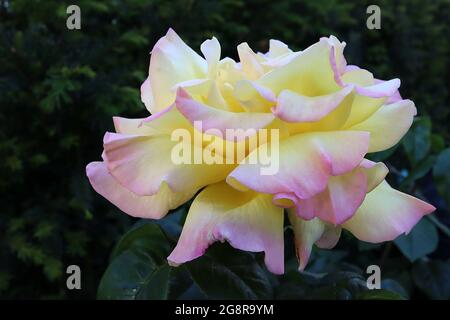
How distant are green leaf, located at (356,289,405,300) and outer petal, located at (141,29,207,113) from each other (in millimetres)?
257

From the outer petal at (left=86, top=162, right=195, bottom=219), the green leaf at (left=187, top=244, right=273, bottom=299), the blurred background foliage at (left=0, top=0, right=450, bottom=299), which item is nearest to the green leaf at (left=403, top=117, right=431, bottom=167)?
the blurred background foliage at (left=0, top=0, right=450, bottom=299)

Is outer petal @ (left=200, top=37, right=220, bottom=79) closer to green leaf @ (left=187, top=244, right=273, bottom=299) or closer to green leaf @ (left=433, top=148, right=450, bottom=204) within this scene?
green leaf @ (left=187, top=244, right=273, bottom=299)

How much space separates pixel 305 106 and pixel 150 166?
0.36 feet

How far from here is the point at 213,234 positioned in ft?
1.10

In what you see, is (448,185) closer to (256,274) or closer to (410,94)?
(256,274)

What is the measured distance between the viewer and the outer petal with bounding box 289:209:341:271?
1.20 feet

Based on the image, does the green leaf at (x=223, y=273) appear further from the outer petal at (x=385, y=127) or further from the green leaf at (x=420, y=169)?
the green leaf at (x=420, y=169)

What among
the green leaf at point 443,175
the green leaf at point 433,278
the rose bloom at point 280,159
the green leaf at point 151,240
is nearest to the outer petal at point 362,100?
the rose bloom at point 280,159

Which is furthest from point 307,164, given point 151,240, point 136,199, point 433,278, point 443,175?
point 433,278

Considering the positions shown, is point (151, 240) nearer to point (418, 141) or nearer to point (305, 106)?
point (305, 106)

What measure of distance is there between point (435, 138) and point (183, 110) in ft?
1.96

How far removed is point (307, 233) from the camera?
368 millimetres

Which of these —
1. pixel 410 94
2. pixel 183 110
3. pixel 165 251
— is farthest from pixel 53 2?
pixel 410 94

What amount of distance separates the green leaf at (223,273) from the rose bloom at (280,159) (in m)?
0.12
